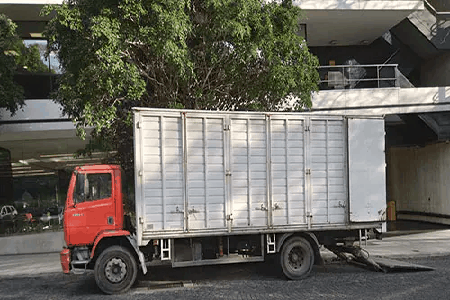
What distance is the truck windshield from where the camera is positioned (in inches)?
344

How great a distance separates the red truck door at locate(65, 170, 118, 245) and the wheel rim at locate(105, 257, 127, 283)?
660 millimetres

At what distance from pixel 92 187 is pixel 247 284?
3829mm

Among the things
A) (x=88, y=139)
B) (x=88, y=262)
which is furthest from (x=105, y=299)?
(x=88, y=139)

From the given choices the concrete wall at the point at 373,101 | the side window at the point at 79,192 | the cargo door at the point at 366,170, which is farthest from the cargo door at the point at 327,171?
the concrete wall at the point at 373,101

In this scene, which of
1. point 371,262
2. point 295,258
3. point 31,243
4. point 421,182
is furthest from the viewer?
point 421,182

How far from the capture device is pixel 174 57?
8.95m

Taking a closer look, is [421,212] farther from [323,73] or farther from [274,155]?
[274,155]

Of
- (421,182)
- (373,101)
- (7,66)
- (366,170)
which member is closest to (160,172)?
(366,170)

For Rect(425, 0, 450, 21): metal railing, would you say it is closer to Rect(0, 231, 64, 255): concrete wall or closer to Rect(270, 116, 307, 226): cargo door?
Rect(270, 116, 307, 226): cargo door

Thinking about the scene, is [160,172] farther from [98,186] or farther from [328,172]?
[328,172]

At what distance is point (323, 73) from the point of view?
16422 mm

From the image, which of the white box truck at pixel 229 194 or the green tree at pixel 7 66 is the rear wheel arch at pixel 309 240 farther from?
the green tree at pixel 7 66

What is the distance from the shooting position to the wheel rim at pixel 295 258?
31.0ft

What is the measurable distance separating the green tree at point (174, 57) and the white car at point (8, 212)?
6122 mm
